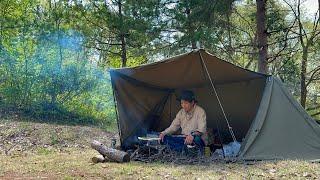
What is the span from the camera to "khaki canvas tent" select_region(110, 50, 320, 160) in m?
5.50

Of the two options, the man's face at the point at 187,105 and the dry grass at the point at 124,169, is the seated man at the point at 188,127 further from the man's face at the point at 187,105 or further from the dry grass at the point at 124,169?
the dry grass at the point at 124,169

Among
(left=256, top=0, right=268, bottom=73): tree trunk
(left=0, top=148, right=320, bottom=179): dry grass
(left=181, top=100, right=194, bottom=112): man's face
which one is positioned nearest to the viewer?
(left=0, top=148, right=320, bottom=179): dry grass

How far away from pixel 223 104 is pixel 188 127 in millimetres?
1441

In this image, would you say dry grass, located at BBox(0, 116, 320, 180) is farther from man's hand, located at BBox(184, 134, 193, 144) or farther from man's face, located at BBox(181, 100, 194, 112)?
man's face, located at BBox(181, 100, 194, 112)

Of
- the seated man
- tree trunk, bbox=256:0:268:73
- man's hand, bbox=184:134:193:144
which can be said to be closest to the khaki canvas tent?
the seated man

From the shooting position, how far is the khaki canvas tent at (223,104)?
550cm

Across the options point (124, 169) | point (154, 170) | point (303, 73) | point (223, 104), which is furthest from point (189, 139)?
point (303, 73)

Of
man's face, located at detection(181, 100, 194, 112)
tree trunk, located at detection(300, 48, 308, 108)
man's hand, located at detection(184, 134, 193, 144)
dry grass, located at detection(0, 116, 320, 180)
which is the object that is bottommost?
dry grass, located at detection(0, 116, 320, 180)

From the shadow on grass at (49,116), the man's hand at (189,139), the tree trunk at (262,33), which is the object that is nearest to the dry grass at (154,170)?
the man's hand at (189,139)

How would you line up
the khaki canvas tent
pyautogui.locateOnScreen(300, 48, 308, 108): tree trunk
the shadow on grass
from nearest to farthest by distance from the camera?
the khaki canvas tent < the shadow on grass < pyautogui.locateOnScreen(300, 48, 308, 108): tree trunk

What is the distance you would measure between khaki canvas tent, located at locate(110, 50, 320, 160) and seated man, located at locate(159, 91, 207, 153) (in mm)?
537

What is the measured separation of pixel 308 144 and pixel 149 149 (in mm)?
2109

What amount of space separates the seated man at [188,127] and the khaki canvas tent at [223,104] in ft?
1.76

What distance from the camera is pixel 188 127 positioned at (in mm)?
5805
